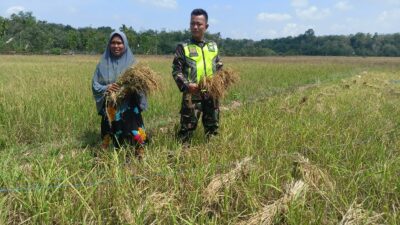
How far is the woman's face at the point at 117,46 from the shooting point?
13.4ft

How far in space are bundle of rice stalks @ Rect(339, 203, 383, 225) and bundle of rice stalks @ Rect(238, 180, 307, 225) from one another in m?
0.34

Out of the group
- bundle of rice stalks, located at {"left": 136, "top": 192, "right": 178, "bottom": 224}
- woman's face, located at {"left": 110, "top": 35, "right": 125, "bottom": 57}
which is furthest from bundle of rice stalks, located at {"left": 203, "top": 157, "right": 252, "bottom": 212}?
woman's face, located at {"left": 110, "top": 35, "right": 125, "bottom": 57}

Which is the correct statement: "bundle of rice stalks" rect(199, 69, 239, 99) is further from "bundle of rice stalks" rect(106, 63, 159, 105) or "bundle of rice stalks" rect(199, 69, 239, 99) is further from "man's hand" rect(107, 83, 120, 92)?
"man's hand" rect(107, 83, 120, 92)

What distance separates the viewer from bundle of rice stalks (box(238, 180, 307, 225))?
2.64m

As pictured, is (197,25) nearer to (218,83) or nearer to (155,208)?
(218,83)

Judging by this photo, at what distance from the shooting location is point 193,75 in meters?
4.30

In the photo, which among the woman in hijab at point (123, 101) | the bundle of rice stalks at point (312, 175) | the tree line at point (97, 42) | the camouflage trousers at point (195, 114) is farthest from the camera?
the tree line at point (97, 42)

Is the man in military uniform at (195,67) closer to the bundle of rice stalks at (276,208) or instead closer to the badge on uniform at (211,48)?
the badge on uniform at (211,48)

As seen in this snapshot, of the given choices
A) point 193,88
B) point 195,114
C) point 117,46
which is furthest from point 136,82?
point 195,114

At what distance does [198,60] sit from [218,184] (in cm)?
165

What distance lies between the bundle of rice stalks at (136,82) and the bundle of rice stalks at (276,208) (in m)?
1.70

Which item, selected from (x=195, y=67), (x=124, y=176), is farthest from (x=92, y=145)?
(x=124, y=176)

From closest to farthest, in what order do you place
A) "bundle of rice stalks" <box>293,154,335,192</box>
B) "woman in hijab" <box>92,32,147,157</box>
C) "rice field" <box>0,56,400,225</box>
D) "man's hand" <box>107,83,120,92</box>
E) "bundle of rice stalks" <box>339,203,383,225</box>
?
1. "bundle of rice stalks" <box>339,203,383,225</box>
2. "rice field" <box>0,56,400,225</box>
3. "bundle of rice stalks" <box>293,154,335,192</box>
4. "man's hand" <box>107,83,120,92</box>
5. "woman in hijab" <box>92,32,147,157</box>

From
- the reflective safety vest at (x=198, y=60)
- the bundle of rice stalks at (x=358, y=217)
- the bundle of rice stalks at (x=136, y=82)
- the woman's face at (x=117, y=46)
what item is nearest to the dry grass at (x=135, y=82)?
the bundle of rice stalks at (x=136, y=82)
